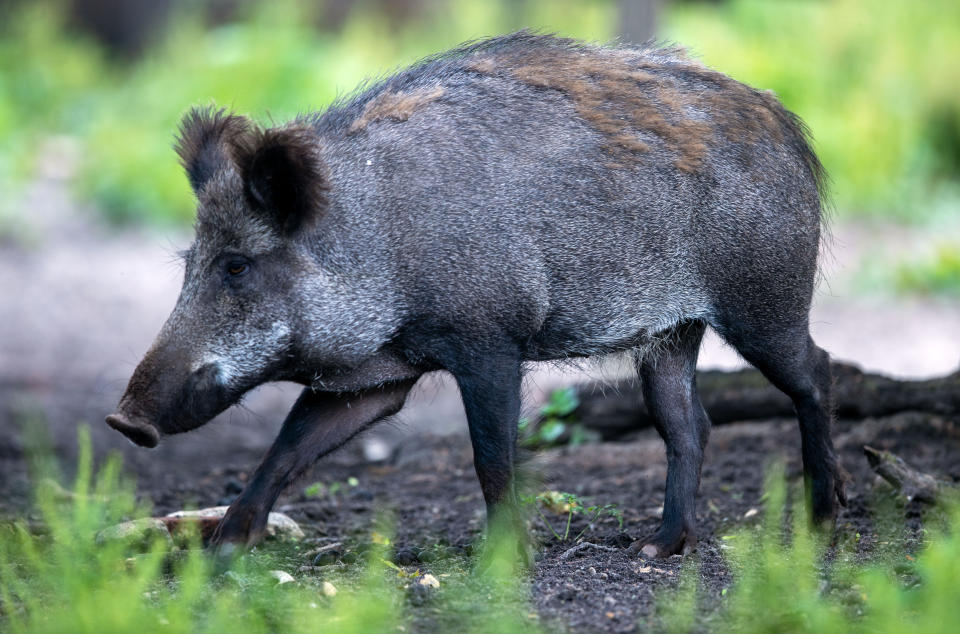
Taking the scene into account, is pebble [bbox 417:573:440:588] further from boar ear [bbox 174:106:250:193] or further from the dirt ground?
boar ear [bbox 174:106:250:193]

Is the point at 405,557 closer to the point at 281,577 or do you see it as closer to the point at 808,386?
the point at 281,577

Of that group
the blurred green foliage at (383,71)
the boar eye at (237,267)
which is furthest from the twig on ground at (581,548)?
the blurred green foliage at (383,71)

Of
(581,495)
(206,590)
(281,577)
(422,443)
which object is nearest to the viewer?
(206,590)

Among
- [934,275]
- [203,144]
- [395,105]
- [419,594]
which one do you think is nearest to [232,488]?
[203,144]

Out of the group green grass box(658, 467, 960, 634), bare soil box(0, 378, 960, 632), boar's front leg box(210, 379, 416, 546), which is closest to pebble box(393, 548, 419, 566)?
bare soil box(0, 378, 960, 632)

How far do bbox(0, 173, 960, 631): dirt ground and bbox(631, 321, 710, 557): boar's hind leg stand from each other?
194 mm

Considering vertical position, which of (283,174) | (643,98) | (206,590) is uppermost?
(643,98)

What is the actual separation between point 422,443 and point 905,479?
9.38 feet

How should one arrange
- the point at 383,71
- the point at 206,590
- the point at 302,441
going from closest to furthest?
the point at 206,590
the point at 302,441
the point at 383,71

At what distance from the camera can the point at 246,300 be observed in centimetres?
417

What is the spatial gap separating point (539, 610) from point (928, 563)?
108 centimetres

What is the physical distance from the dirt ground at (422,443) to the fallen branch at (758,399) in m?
0.08

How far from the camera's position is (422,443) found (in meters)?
6.76

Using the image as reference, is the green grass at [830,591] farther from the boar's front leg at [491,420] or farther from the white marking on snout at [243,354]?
the white marking on snout at [243,354]
